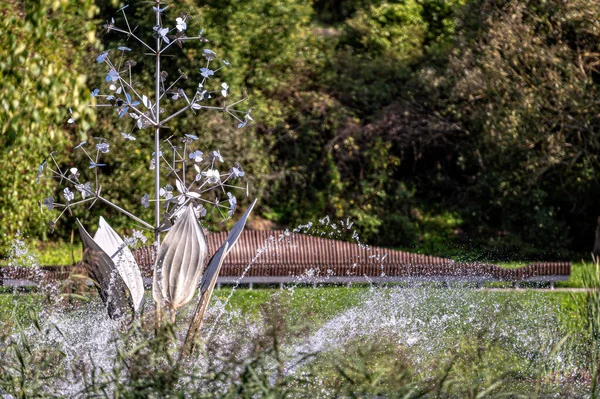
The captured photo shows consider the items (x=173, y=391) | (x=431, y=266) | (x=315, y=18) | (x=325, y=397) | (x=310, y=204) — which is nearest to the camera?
(x=173, y=391)

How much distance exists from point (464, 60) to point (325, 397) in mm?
9103

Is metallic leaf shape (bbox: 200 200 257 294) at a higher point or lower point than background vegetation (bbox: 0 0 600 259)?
lower

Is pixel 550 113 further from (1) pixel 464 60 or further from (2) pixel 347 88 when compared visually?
(2) pixel 347 88

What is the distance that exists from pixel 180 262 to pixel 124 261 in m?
0.29

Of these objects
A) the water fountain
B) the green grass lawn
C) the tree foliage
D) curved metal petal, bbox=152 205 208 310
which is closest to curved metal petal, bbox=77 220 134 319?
the water fountain

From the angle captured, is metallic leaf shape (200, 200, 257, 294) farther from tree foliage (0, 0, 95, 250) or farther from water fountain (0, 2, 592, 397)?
tree foliage (0, 0, 95, 250)

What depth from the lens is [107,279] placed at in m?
4.34

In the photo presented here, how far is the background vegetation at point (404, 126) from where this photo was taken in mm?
11453

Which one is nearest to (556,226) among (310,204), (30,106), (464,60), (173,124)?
(464,60)

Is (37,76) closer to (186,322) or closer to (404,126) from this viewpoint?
(186,322)

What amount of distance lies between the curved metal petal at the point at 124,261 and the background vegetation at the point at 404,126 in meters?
5.89

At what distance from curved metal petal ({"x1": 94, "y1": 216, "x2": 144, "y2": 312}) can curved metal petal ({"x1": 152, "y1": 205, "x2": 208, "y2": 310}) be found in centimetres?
13

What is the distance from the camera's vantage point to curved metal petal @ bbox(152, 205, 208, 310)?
14.2ft

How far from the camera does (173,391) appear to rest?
312 centimetres
